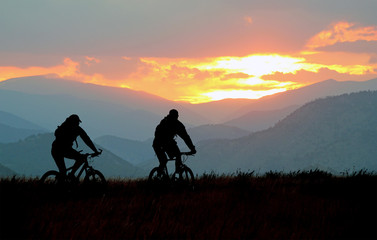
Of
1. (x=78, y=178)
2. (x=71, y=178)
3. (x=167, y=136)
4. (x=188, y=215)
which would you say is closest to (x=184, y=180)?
(x=167, y=136)

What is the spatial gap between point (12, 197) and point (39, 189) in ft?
6.87

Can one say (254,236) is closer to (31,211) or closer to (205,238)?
(205,238)

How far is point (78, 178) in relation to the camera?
31.0ft

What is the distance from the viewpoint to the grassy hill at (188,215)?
17.5ft

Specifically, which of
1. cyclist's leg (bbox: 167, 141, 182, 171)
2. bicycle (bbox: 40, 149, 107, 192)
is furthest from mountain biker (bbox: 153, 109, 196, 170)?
bicycle (bbox: 40, 149, 107, 192)

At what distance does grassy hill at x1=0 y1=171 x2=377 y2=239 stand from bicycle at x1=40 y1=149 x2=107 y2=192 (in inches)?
11.3

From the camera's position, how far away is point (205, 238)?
17.1 feet

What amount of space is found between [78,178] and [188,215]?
147 inches

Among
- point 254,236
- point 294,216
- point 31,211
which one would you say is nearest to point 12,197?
point 31,211

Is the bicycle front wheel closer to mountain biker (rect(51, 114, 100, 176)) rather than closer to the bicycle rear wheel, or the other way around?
mountain biker (rect(51, 114, 100, 176))

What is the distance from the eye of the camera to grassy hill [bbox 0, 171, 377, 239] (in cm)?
534

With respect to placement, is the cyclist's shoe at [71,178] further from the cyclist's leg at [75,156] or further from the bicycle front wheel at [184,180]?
the bicycle front wheel at [184,180]

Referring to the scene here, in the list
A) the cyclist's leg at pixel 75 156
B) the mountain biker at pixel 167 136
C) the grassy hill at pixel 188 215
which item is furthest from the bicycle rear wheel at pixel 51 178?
the mountain biker at pixel 167 136

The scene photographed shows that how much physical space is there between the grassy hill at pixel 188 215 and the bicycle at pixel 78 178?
29 centimetres
